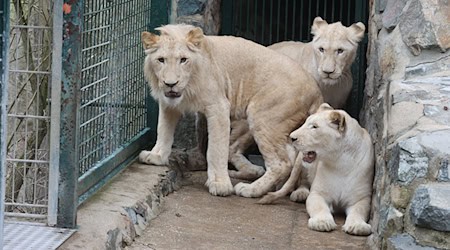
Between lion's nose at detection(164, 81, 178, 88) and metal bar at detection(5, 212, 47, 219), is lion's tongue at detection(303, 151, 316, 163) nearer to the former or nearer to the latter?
lion's nose at detection(164, 81, 178, 88)

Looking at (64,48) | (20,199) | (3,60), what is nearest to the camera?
(3,60)

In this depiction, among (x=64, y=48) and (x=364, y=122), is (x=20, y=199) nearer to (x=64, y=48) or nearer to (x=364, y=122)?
(x=64, y=48)

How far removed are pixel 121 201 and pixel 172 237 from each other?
1.34ft

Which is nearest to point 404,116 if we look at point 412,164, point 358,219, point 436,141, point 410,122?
point 410,122

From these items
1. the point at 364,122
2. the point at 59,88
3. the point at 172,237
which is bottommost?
the point at 172,237

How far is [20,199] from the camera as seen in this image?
20.0 ft

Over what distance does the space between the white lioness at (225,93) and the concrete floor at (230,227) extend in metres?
0.24

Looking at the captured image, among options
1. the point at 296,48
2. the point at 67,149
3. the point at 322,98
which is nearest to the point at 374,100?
the point at 322,98

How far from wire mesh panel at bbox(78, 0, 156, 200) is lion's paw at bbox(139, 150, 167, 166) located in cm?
11

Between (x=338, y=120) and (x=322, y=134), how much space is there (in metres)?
0.15

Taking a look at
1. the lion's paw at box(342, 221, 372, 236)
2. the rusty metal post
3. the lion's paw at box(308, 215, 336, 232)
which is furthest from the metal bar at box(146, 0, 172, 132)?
the rusty metal post

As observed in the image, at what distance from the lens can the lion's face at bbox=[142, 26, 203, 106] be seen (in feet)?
23.0

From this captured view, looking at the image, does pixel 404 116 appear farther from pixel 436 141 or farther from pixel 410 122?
pixel 436 141

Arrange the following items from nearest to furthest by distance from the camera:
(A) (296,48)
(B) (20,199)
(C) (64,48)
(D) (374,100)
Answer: (C) (64,48) < (B) (20,199) < (D) (374,100) < (A) (296,48)
